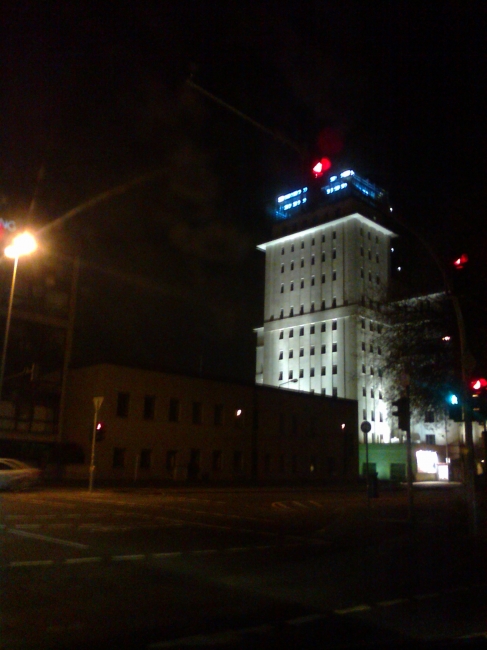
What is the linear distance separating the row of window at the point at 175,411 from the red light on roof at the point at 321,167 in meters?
36.7

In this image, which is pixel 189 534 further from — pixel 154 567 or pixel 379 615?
pixel 379 615

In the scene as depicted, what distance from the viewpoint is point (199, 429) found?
48.7 meters

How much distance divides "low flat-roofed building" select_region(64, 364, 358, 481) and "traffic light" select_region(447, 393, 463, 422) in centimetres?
2351

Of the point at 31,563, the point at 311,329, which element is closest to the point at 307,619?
the point at 31,563

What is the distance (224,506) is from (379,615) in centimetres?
1699

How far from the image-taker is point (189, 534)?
14430mm

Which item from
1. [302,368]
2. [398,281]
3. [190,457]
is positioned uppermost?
[302,368]

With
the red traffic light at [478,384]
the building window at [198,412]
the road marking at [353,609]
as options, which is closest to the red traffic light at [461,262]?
the red traffic light at [478,384]

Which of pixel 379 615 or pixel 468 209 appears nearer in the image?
pixel 379 615

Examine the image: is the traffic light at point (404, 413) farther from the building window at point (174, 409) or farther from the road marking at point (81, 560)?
the building window at point (174, 409)

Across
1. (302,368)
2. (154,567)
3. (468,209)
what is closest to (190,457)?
(468,209)

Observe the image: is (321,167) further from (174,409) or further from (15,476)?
(174,409)

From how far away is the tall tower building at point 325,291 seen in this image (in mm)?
97188

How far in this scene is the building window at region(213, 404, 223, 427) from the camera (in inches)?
1966
